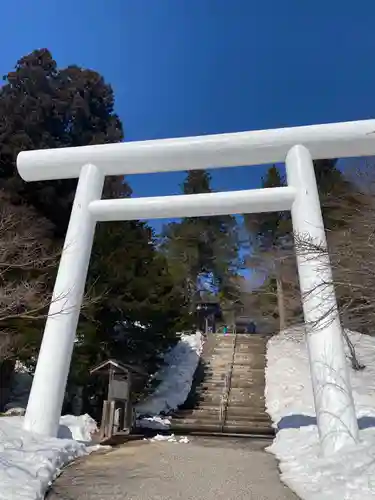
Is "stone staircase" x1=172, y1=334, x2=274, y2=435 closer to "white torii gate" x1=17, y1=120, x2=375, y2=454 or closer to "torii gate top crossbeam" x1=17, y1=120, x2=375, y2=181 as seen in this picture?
"white torii gate" x1=17, y1=120, x2=375, y2=454

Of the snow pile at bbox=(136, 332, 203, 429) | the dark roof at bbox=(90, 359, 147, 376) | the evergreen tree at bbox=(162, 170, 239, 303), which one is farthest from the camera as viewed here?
the evergreen tree at bbox=(162, 170, 239, 303)

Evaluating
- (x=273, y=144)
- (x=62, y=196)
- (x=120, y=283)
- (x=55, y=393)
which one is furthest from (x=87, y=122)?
(x=55, y=393)

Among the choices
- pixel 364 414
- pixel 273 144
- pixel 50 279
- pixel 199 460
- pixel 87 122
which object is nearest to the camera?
pixel 199 460

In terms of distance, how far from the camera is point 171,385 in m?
12.3

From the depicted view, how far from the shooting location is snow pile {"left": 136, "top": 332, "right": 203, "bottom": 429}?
10530 mm

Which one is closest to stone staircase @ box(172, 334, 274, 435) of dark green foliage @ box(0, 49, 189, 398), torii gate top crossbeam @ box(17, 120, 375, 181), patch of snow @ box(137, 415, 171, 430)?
patch of snow @ box(137, 415, 171, 430)

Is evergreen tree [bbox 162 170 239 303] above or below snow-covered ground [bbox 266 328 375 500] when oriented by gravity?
above

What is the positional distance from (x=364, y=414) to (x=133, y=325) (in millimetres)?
6130

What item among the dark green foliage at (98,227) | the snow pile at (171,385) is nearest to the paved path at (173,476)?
the snow pile at (171,385)

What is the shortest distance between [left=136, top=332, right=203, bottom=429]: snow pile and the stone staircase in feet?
0.75

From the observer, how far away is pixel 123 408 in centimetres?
895

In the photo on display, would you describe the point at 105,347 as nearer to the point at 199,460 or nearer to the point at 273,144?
the point at 199,460

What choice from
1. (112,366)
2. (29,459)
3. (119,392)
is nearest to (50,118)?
(112,366)

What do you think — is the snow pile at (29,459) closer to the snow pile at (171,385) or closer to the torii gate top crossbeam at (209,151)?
the snow pile at (171,385)
